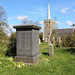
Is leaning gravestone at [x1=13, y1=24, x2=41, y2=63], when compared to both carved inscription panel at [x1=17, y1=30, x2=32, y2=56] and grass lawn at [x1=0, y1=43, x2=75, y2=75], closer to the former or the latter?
carved inscription panel at [x1=17, y1=30, x2=32, y2=56]

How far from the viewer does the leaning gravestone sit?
5.24m

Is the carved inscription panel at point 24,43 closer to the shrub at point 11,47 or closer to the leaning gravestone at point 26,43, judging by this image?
the leaning gravestone at point 26,43

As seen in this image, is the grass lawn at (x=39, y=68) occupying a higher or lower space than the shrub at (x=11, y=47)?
lower

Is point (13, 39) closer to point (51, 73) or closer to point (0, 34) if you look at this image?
point (0, 34)

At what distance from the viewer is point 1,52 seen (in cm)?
711

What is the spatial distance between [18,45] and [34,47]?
0.89m

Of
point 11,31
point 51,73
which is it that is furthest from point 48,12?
point 51,73

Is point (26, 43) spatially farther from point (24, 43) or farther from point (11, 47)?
point (11, 47)

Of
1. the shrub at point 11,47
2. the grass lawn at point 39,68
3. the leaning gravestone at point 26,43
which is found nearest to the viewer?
the grass lawn at point 39,68

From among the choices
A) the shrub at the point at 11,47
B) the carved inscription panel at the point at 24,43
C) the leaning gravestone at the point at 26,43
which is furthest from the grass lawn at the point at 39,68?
the shrub at the point at 11,47

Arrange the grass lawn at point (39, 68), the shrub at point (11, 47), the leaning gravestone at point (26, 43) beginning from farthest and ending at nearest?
the shrub at point (11, 47)
the leaning gravestone at point (26, 43)
the grass lawn at point (39, 68)

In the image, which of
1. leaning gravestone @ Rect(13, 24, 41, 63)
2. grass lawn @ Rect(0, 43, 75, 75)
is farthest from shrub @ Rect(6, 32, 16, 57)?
grass lawn @ Rect(0, 43, 75, 75)

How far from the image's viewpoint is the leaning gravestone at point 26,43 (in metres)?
5.24

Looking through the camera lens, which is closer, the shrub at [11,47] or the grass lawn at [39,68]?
the grass lawn at [39,68]
